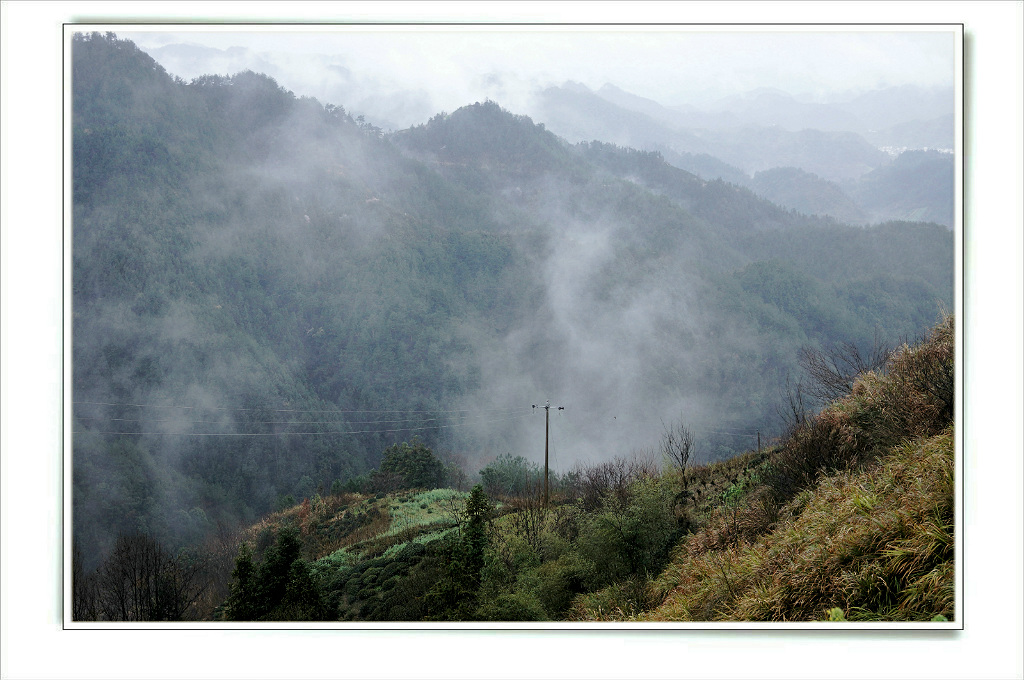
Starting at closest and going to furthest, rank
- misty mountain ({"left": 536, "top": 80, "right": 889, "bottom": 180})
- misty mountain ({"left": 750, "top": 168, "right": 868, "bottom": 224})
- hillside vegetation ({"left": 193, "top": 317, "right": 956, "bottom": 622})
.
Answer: hillside vegetation ({"left": 193, "top": 317, "right": 956, "bottom": 622}), misty mountain ({"left": 536, "top": 80, "right": 889, "bottom": 180}), misty mountain ({"left": 750, "top": 168, "right": 868, "bottom": 224})

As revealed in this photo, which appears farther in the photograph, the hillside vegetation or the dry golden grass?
the hillside vegetation

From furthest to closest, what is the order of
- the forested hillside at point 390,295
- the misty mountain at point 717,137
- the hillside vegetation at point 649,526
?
the misty mountain at point 717,137, the forested hillside at point 390,295, the hillside vegetation at point 649,526

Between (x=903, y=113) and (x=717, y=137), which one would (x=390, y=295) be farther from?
(x=903, y=113)

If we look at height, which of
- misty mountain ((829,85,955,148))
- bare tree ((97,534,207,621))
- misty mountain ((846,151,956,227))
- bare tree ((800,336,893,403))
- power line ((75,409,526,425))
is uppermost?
misty mountain ((829,85,955,148))

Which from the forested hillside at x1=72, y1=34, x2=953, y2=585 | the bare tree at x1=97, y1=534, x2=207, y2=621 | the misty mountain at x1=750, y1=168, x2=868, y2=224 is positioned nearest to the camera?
the bare tree at x1=97, y1=534, x2=207, y2=621

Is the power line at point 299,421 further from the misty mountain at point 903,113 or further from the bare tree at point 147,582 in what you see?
the misty mountain at point 903,113

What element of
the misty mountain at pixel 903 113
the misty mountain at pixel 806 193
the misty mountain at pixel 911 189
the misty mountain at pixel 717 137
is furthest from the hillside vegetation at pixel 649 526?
the misty mountain at pixel 717 137

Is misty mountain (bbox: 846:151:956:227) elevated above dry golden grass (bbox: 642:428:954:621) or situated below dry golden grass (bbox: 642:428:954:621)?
above

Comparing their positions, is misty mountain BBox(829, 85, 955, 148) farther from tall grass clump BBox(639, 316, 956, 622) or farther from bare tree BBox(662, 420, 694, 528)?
bare tree BBox(662, 420, 694, 528)

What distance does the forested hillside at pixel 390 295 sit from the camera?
4793mm

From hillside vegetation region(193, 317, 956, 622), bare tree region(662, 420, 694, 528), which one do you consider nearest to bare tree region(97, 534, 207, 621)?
hillside vegetation region(193, 317, 956, 622)

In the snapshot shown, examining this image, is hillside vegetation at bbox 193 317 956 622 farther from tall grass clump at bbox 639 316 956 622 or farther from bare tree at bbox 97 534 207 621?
bare tree at bbox 97 534 207 621

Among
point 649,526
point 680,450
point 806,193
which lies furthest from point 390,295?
point 806,193

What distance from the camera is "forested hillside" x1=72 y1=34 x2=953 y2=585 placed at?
15.7 ft
